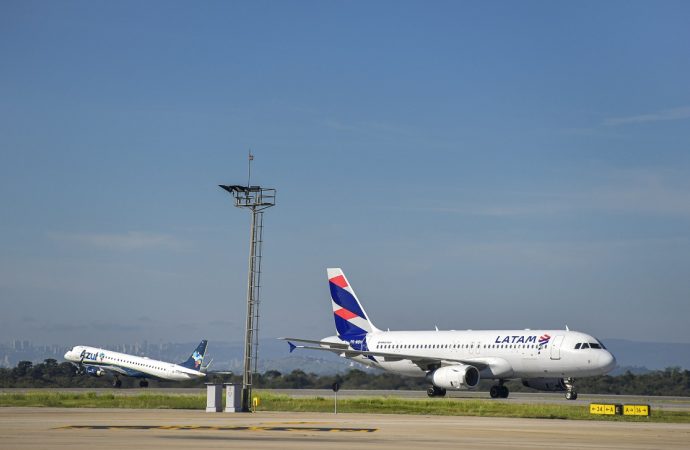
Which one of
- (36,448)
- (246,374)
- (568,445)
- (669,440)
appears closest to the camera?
(36,448)

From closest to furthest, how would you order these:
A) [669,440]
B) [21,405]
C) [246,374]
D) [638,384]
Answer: [669,440] → [246,374] → [21,405] → [638,384]

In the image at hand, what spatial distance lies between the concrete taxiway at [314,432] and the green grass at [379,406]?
3689mm

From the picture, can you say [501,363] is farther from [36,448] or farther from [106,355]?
[106,355]

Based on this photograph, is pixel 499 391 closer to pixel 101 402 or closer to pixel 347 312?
pixel 347 312

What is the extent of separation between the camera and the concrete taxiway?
27609 millimetres

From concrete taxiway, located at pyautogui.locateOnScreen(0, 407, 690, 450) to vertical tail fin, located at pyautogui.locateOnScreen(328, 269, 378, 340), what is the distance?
30975mm

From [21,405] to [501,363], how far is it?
2655cm

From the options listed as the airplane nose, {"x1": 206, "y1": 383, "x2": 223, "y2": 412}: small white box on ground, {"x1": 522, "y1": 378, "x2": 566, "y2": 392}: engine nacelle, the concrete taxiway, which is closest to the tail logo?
{"x1": 522, "y1": 378, "x2": 566, "y2": 392}: engine nacelle

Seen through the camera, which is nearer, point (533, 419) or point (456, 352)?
point (533, 419)

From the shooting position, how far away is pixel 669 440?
1222 inches

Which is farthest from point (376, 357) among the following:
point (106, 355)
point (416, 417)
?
point (106, 355)

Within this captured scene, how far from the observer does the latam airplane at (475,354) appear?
61750mm

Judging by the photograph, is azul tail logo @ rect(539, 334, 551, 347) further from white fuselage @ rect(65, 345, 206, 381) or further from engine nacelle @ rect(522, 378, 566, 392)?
white fuselage @ rect(65, 345, 206, 381)

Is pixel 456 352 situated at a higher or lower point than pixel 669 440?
higher
